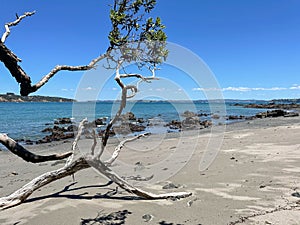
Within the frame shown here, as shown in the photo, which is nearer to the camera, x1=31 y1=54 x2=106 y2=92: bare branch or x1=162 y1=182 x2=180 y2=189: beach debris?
x1=31 y1=54 x2=106 y2=92: bare branch

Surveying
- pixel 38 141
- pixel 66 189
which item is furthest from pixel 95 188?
pixel 38 141

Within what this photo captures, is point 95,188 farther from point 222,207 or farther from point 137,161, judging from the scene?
point 137,161

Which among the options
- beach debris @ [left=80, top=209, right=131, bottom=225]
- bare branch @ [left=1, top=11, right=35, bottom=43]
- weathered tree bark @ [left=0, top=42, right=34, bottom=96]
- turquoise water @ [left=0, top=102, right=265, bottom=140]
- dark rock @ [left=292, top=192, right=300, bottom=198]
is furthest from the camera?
turquoise water @ [left=0, top=102, right=265, bottom=140]

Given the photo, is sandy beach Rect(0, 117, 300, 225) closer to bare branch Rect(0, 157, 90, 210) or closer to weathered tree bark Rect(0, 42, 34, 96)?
bare branch Rect(0, 157, 90, 210)

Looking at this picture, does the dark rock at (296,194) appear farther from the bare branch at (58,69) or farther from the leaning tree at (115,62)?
the bare branch at (58,69)

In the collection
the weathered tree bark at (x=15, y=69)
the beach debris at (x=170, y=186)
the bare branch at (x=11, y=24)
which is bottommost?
the beach debris at (x=170, y=186)

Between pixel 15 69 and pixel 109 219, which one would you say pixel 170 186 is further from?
pixel 15 69

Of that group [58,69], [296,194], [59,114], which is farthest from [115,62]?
[59,114]

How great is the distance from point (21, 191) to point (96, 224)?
72.0 inches

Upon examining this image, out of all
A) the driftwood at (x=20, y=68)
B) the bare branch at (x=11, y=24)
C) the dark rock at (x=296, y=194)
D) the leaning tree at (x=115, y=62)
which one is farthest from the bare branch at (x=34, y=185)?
the dark rock at (x=296, y=194)

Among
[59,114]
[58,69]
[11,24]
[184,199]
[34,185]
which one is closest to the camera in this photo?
[11,24]

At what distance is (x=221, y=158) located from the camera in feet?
34.5

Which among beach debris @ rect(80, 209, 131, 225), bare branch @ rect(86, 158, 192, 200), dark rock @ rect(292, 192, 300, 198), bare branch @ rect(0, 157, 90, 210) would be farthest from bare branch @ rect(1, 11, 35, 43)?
dark rock @ rect(292, 192, 300, 198)

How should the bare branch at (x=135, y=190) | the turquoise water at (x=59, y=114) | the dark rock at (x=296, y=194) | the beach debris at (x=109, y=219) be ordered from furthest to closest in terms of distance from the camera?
the turquoise water at (x=59, y=114) < the bare branch at (x=135, y=190) < the dark rock at (x=296, y=194) < the beach debris at (x=109, y=219)
